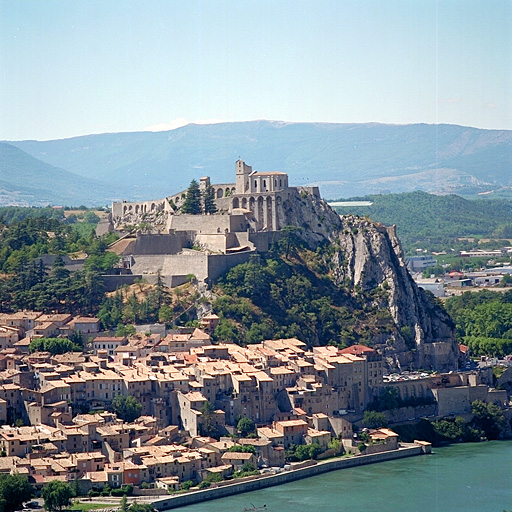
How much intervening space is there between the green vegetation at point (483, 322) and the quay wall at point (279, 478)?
45.5 feet

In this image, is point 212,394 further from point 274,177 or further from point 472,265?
point 472,265

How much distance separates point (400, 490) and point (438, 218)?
11268 centimetres

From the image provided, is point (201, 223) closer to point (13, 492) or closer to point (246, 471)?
point (246, 471)

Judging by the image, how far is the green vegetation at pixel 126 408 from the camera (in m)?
48.9

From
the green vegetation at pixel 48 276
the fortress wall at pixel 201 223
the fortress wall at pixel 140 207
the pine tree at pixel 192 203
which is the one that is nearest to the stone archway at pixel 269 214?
the fortress wall at pixel 201 223

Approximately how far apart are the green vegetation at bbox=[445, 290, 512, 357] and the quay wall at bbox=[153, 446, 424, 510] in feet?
45.5

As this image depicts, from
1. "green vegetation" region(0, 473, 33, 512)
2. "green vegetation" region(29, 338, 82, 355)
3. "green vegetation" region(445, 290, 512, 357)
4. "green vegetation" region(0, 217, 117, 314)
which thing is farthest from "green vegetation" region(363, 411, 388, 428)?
"green vegetation" region(0, 473, 33, 512)

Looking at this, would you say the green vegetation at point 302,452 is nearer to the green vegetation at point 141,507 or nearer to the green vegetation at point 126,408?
the green vegetation at point 126,408

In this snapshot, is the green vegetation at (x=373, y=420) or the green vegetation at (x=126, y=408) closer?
the green vegetation at (x=126, y=408)

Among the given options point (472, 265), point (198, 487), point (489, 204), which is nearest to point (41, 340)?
point (198, 487)

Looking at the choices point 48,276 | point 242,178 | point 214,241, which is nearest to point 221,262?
point 214,241

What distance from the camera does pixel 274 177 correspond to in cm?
6588

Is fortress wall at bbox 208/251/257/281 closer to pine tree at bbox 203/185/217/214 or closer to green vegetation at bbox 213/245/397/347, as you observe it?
green vegetation at bbox 213/245/397/347

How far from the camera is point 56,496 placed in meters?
41.5
